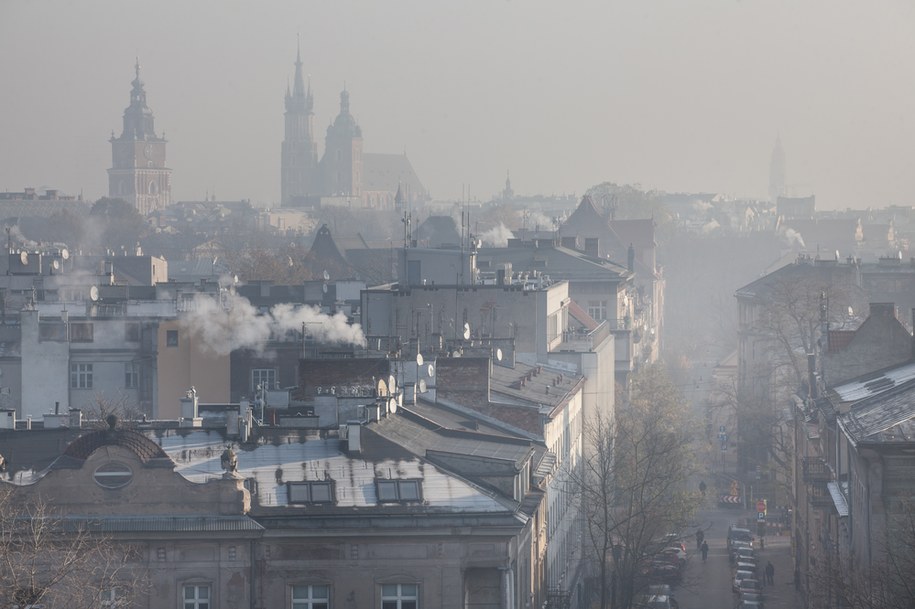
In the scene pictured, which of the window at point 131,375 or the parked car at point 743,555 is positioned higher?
the window at point 131,375

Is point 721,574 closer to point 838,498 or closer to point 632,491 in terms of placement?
point 632,491

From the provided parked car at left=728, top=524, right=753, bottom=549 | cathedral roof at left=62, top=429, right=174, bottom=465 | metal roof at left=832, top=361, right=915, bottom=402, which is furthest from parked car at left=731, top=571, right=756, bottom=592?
cathedral roof at left=62, top=429, right=174, bottom=465

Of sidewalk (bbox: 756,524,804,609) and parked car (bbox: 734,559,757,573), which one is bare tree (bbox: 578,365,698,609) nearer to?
parked car (bbox: 734,559,757,573)

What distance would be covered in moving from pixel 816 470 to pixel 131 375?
2435 cm

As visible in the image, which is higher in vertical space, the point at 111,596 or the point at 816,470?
the point at 816,470

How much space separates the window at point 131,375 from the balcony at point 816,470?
22969 mm

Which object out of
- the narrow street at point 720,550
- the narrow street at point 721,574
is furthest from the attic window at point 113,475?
the narrow street at point 720,550

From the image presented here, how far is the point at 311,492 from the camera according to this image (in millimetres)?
38344

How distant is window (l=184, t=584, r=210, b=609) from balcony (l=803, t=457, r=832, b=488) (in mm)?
21045

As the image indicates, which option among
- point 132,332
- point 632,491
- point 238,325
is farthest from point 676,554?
point 132,332

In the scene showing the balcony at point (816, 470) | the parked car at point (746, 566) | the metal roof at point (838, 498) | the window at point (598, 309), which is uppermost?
the window at point (598, 309)

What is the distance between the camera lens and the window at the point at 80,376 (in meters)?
70.9

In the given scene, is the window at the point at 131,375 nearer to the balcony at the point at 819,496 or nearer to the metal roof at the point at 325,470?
the balcony at the point at 819,496

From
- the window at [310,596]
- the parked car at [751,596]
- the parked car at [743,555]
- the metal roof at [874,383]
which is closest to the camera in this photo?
the window at [310,596]
